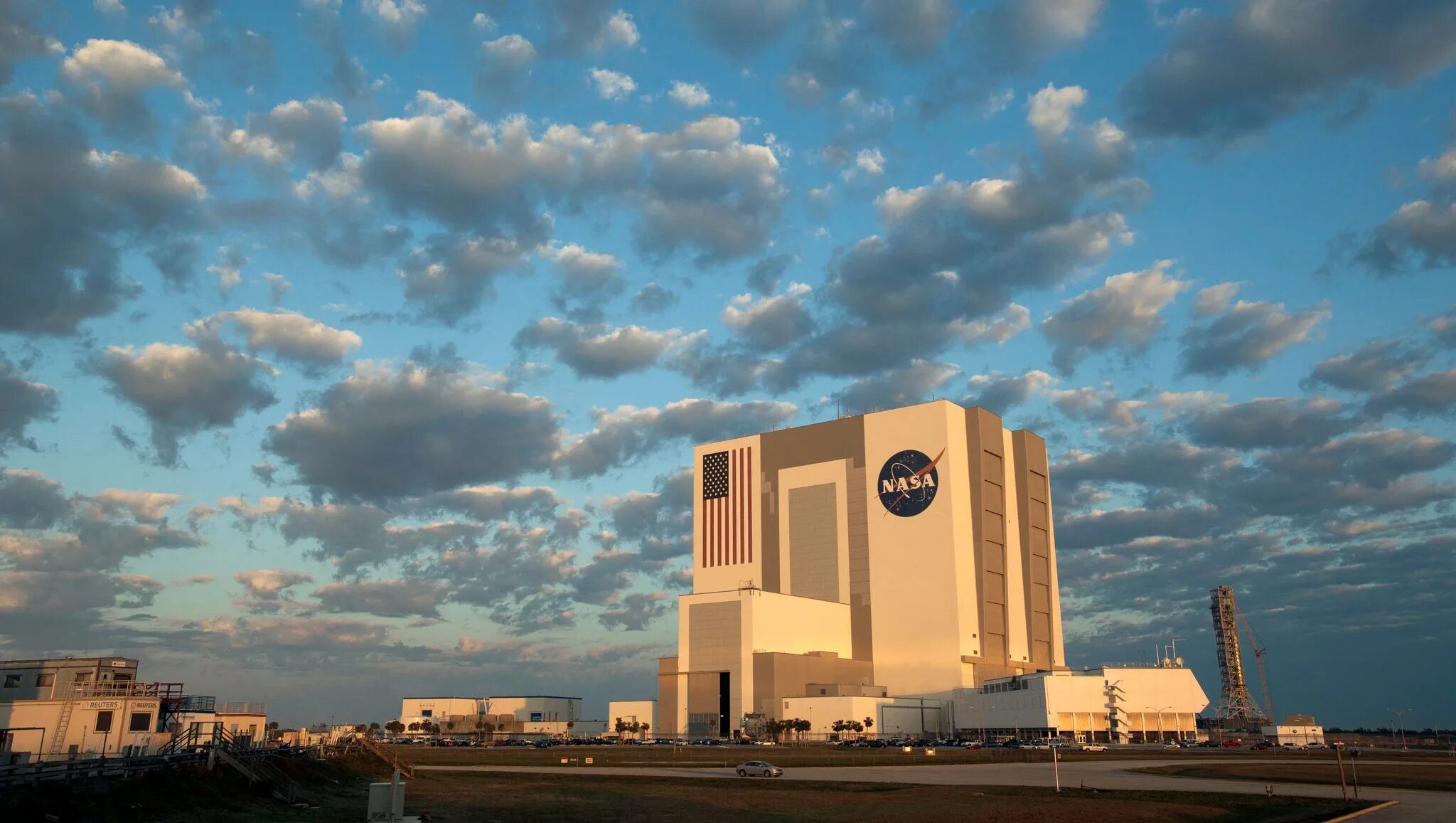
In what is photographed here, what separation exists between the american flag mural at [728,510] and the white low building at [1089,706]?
46990mm

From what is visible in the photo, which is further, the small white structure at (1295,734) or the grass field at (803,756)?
the small white structure at (1295,734)

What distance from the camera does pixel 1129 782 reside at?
215ft

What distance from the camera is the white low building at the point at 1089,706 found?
14125 centimetres

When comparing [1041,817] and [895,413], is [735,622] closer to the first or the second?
[895,413]

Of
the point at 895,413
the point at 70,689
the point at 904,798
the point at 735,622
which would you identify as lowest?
the point at 904,798

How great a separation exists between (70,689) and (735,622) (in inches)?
4133

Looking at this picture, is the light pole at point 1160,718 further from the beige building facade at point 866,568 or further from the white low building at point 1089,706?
the beige building facade at point 866,568

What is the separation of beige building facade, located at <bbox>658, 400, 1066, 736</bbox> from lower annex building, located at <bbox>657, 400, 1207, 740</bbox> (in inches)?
10.7

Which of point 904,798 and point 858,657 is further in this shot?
point 858,657

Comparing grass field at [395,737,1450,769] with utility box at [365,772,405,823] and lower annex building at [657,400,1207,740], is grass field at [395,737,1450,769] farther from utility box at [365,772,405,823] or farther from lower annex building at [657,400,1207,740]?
utility box at [365,772,405,823]

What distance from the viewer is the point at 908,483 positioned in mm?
167250

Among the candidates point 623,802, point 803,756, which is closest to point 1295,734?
point 803,756

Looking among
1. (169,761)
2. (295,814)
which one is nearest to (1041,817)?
(295,814)

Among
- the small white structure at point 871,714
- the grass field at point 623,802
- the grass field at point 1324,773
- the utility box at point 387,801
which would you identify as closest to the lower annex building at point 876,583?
the small white structure at point 871,714
